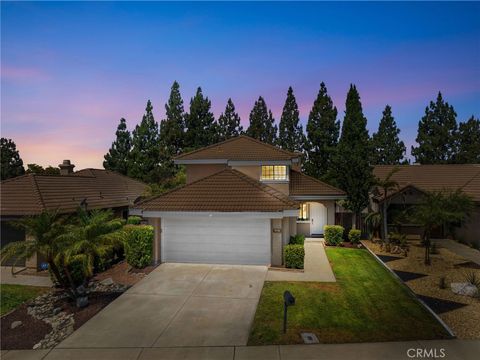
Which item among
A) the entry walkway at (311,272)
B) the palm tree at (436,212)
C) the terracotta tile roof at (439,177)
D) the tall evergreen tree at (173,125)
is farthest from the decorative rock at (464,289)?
the tall evergreen tree at (173,125)

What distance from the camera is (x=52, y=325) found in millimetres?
8805

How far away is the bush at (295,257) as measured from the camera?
45.0ft

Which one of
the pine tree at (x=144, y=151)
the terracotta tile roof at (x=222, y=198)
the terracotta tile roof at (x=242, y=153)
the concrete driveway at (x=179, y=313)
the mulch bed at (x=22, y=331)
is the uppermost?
the pine tree at (x=144, y=151)

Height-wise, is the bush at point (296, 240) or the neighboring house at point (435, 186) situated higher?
the neighboring house at point (435, 186)

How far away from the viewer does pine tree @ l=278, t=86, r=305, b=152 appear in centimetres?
4672

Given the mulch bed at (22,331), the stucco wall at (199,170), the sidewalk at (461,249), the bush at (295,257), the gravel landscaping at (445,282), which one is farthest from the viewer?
the stucco wall at (199,170)

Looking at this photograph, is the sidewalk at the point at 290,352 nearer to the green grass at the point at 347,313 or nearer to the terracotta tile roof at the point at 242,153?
the green grass at the point at 347,313

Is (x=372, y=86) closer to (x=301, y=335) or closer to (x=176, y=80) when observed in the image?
(x=301, y=335)

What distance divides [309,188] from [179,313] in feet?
46.8

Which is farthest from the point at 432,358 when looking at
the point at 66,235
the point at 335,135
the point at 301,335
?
the point at 335,135

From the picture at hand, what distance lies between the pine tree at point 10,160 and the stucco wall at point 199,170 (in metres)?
48.1

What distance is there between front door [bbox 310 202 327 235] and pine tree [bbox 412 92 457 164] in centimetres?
3575

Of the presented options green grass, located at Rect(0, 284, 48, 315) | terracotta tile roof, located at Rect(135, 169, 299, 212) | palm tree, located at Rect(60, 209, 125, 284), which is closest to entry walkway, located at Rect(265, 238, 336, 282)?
terracotta tile roof, located at Rect(135, 169, 299, 212)

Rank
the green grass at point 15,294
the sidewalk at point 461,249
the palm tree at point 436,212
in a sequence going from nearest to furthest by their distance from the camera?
the green grass at point 15,294
the palm tree at point 436,212
the sidewalk at point 461,249
